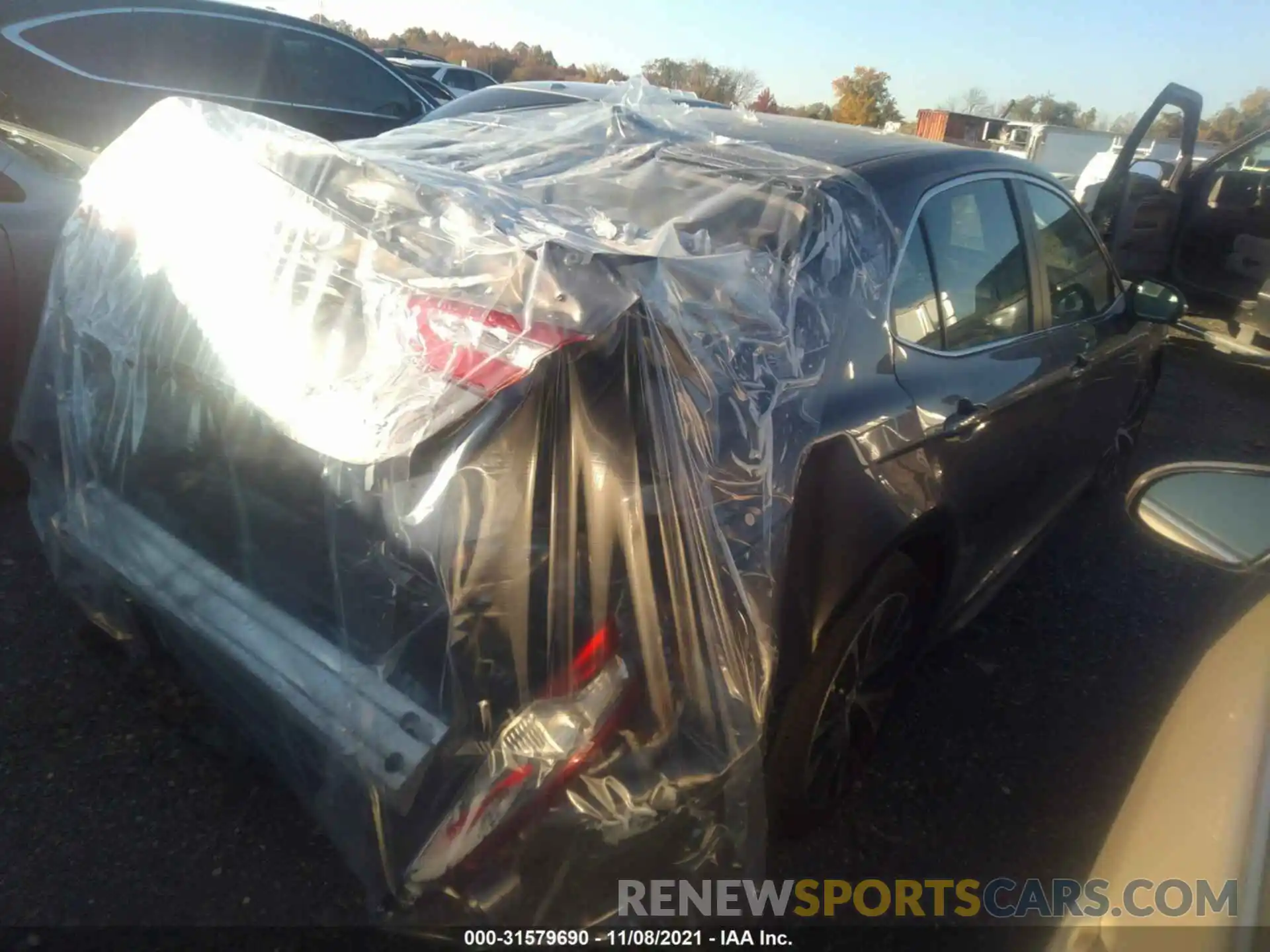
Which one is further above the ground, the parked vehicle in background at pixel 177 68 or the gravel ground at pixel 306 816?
the parked vehicle in background at pixel 177 68

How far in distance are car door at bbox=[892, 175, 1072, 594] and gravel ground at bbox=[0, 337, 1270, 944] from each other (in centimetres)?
49

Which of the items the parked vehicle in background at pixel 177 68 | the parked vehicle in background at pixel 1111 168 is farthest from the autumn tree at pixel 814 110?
the parked vehicle in background at pixel 177 68

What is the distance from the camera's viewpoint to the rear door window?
2445 millimetres

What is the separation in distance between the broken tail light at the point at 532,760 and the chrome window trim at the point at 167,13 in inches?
233

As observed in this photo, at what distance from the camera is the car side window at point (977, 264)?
2.44 meters

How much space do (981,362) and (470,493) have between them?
5.44ft

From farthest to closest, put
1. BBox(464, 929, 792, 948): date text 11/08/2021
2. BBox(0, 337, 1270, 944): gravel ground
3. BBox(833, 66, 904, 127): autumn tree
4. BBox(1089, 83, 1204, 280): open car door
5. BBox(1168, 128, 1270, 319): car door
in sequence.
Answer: BBox(833, 66, 904, 127): autumn tree
BBox(1168, 128, 1270, 319): car door
BBox(1089, 83, 1204, 280): open car door
BBox(0, 337, 1270, 944): gravel ground
BBox(464, 929, 792, 948): date text 11/08/2021

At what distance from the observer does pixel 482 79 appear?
631 inches

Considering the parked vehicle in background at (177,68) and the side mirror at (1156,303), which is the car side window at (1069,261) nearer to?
the side mirror at (1156,303)

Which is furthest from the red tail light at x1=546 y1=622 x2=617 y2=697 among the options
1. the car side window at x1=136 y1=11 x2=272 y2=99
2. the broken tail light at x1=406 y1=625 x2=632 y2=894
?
the car side window at x1=136 y1=11 x2=272 y2=99

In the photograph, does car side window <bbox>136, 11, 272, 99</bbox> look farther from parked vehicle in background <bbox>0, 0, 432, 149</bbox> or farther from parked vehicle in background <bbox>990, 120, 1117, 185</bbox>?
parked vehicle in background <bbox>990, 120, 1117, 185</bbox>

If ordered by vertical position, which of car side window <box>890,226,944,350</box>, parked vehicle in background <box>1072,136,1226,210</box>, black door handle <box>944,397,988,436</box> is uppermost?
parked vehicle in background <box>1072,136,1226,210</box>

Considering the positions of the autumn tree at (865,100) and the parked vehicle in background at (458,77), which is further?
the autumn tree at (865,100)

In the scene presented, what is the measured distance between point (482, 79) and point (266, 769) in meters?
16.0
